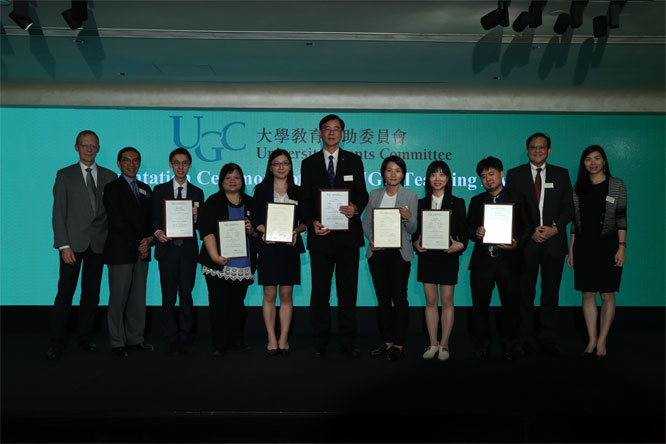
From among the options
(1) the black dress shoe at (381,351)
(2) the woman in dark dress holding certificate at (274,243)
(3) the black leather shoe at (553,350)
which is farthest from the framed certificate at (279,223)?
(3) the black leather shoe at (553,350)

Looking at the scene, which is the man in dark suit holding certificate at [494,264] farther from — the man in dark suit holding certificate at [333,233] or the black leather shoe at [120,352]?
the black leather shoe at [120,352]

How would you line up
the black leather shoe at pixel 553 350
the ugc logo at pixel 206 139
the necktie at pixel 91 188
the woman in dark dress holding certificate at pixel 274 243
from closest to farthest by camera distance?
the woman in dark dress holding certificate at pixel 274 243 < the black leather shoe at pixel 553 350 < the necktie at pixel 91 188 < the ugc logo at pixel 206 139

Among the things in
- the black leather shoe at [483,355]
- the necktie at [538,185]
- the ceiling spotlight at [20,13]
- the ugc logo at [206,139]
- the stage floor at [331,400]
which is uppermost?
the ceiling spotlight at [20,13]

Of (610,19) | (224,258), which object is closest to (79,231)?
(224,258)

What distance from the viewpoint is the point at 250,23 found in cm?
430

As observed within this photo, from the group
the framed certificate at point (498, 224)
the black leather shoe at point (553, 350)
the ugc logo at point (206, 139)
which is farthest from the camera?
the ugc logo at point (206, 139)

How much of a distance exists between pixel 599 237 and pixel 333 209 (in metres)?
2.15

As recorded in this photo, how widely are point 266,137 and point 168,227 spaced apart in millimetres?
1713

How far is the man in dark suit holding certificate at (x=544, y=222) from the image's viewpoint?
439 cm

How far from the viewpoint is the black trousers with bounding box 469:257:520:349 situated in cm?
414

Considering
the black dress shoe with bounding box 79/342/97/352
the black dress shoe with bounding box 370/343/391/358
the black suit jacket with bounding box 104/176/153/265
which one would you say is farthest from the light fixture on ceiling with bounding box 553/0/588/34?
the black dress shoe with bounding box 79/342/97/352

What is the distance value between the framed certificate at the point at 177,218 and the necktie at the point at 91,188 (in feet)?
2.19

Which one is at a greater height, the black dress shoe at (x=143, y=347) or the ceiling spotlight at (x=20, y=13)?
the ceiling spotlight at (x=20, y=13)

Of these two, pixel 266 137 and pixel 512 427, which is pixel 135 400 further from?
pixel 266 137
